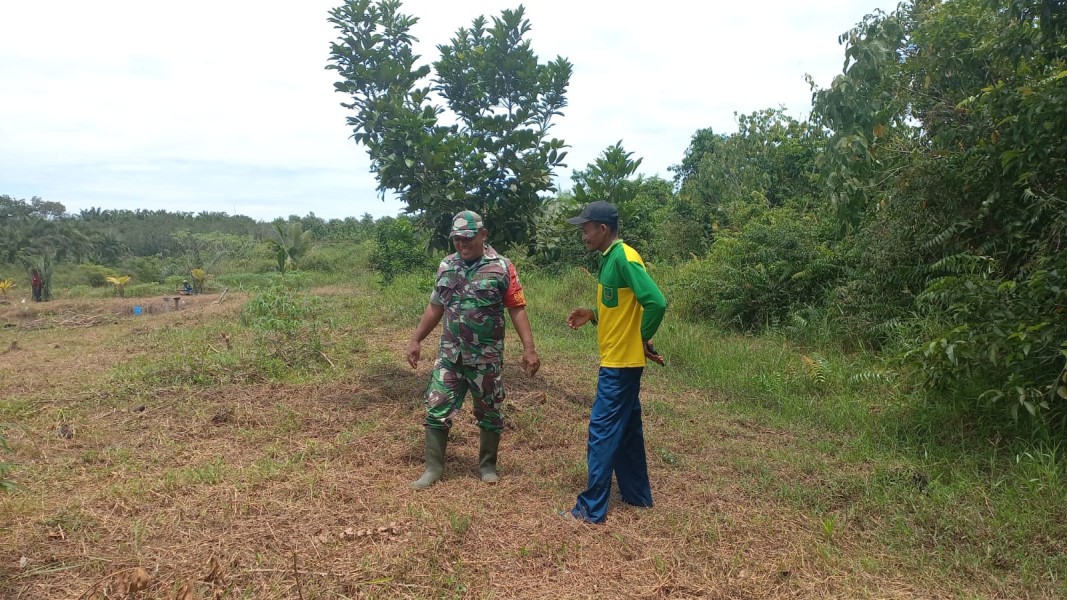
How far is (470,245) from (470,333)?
51 cm

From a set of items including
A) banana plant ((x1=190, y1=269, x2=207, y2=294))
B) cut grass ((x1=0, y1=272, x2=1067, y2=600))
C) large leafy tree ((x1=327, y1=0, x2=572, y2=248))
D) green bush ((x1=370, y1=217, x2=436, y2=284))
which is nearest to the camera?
cut grass ((x1=0, y1=272, x2=1067, y2=600))

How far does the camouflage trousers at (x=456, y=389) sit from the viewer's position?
3740 millimetres

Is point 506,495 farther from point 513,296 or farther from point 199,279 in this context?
point 199,279

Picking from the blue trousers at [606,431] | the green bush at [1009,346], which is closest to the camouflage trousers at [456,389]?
the blue trousers at [606,431]

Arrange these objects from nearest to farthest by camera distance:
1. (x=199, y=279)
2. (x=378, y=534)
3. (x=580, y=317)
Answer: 1. (x=378, y=534)
2. (x=580, y=317)
3. (x=199, y=279)

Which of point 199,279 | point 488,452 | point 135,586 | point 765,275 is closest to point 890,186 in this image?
point 765,275

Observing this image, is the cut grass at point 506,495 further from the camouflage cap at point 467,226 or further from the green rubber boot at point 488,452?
the camouflage cap at point 467,226

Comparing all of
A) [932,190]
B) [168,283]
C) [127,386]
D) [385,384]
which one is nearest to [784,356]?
[932,190]

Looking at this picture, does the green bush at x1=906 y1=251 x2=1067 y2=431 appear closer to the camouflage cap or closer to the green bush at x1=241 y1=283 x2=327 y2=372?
the camouflage cap

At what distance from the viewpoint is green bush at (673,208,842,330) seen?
802cm

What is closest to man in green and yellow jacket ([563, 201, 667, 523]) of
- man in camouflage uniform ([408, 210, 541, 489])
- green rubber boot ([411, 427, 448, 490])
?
man in camouflage uniform ([408, 210, 541, 489])

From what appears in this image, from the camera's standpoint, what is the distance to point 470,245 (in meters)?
3.70

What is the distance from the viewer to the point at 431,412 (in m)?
3.74

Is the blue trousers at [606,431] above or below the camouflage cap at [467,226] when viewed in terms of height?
below
